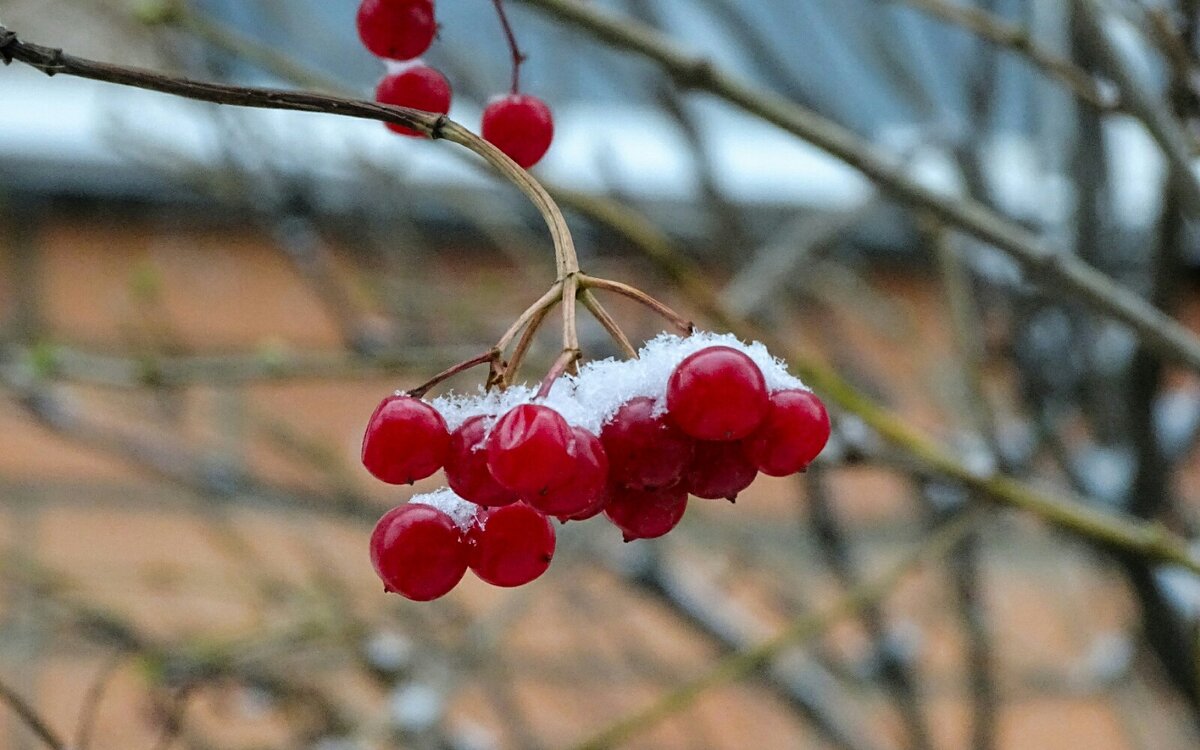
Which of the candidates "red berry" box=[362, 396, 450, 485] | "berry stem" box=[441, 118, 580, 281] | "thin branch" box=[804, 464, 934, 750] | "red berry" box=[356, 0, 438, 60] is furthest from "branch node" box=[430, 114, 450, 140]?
"thin branch" box=[804, 464, 934, 750]

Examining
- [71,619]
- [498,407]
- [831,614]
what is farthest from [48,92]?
[498,407]

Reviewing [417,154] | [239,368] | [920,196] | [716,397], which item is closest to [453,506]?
[716,397]

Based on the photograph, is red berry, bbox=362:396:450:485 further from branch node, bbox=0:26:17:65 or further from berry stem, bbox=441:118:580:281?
branch node, bbox=0:26:17:65

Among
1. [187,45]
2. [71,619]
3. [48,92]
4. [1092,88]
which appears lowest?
[71,619]

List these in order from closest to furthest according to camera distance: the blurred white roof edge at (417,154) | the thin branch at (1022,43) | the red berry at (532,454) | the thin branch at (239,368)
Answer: the red berry at (532,454) < the thin branch at (1022,43) < the thin branch at (239,368) < the blurred white roof edge at (417,154)

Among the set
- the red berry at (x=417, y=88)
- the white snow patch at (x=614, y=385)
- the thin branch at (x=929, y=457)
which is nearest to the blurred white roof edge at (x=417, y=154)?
the thin branch at (x=929, y=457)

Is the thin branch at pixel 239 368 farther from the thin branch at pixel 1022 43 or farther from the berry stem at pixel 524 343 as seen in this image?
the berry stem at pixel 524 343

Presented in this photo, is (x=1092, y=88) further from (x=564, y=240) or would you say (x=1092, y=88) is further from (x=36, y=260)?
(x=36, y=260)
